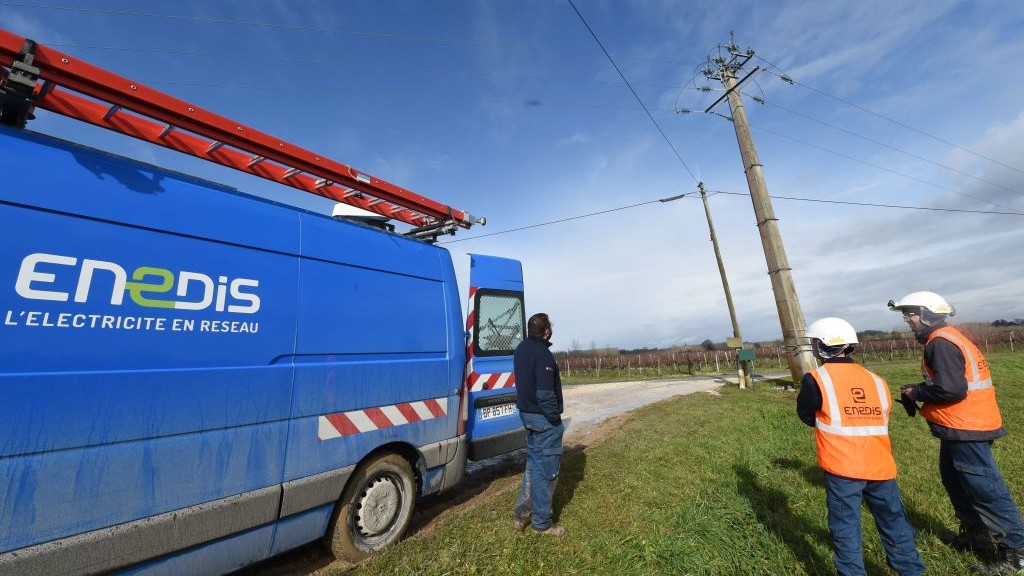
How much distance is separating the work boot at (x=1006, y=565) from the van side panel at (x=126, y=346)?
4897mm

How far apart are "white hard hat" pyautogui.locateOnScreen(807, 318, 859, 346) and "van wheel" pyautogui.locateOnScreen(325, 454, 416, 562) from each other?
3.34m

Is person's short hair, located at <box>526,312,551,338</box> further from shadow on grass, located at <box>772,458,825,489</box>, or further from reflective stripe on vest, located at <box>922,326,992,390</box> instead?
shadow on grass, located at <box>772,458,825,489</box>

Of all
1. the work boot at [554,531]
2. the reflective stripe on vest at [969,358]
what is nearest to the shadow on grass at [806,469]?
the reflective stripe on vest at [969,358]

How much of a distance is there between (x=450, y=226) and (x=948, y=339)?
4308mm

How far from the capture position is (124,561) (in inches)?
88.0

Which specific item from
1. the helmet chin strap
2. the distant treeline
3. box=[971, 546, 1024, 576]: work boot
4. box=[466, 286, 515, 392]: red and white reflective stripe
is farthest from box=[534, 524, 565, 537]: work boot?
the distant treeline

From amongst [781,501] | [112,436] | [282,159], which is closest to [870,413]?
[781,501]

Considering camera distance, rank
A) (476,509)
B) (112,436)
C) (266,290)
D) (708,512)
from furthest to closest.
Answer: (476,509)
(708,512)
(266,290)
(112,436)

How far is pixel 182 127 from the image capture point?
2.95 metres

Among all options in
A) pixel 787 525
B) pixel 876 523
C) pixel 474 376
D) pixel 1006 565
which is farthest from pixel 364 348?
pixel 1006 565

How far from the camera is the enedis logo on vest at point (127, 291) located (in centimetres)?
208

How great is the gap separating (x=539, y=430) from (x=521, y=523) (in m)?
0.81

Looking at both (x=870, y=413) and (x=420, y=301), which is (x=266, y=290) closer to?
(x=420, y=301)

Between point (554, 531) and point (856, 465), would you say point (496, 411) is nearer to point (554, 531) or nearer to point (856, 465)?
point (554, 531)
